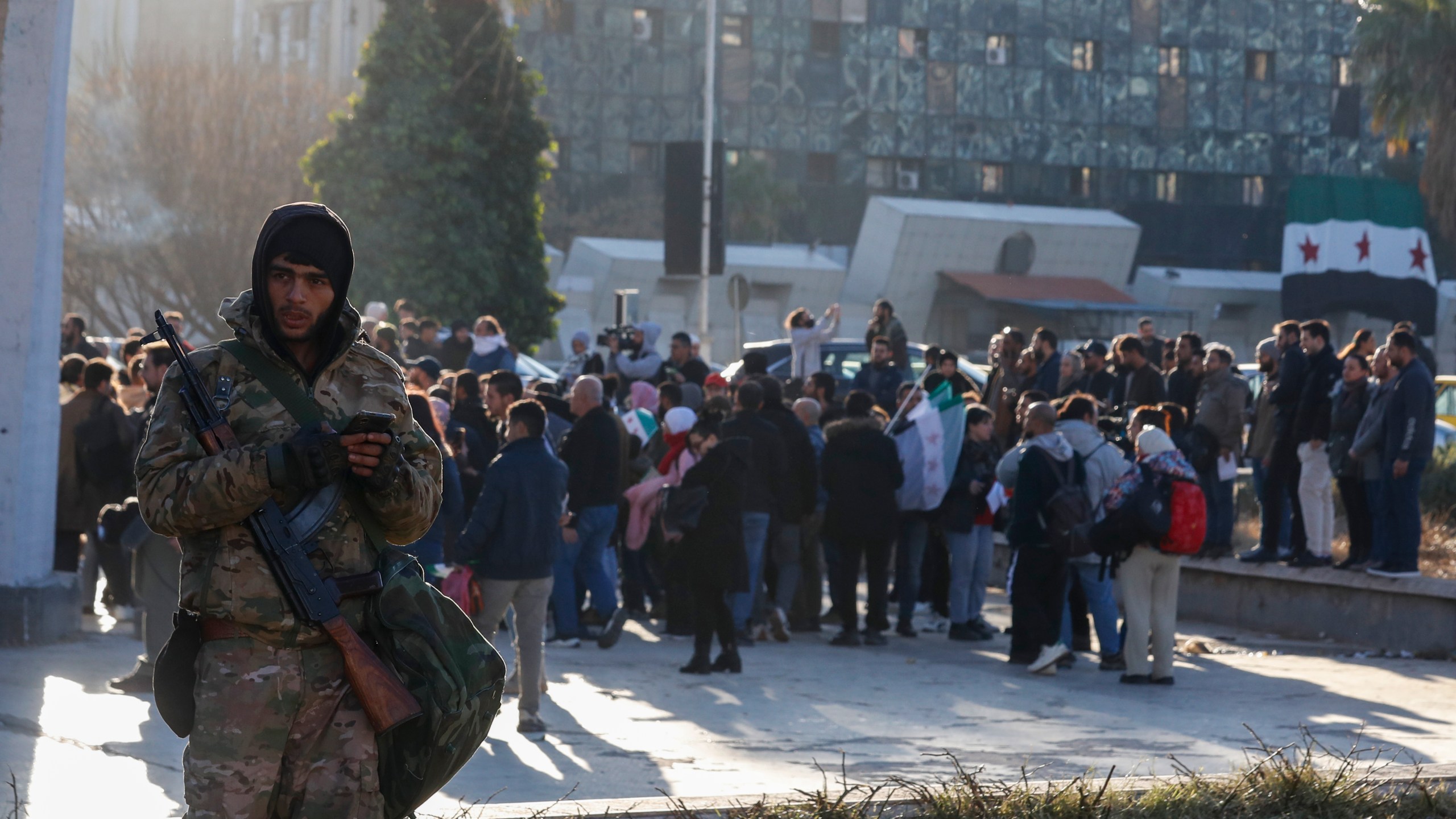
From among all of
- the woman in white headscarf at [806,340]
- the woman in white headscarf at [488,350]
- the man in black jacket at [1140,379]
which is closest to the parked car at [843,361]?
the woman in white headscarf at [806,340]

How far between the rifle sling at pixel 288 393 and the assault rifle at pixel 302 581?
0.34ft

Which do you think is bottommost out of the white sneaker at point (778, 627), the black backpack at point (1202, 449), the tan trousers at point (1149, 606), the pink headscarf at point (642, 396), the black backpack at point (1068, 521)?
the white sneaker at point (778, 627)

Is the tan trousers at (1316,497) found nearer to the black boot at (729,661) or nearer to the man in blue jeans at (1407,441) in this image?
the man in blue jeans at (1407,441)

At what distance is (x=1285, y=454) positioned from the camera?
13.4 metres

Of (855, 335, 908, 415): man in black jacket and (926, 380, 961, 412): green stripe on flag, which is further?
(855, 335, 908, 415): man in black jacket

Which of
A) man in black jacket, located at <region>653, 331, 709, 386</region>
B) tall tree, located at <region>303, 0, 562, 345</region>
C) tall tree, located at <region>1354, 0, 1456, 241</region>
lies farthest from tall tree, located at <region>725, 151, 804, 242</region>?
man in black jacket, located at <region>653, 331, 709, 386</region>

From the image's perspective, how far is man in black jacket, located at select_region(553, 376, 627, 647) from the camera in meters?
11.5

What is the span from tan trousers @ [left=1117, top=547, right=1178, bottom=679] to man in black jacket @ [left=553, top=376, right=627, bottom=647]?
3.44 metres

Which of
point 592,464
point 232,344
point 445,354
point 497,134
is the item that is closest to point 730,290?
point 445,354

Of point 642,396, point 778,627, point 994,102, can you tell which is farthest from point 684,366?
point 994,102

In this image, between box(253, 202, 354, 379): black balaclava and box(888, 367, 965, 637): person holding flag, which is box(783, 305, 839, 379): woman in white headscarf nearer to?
box(888, 367, 965, 637): person holding flag

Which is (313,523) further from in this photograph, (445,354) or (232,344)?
(445,354)

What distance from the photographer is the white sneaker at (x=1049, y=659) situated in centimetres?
1087

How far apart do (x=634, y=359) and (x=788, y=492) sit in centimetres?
560
